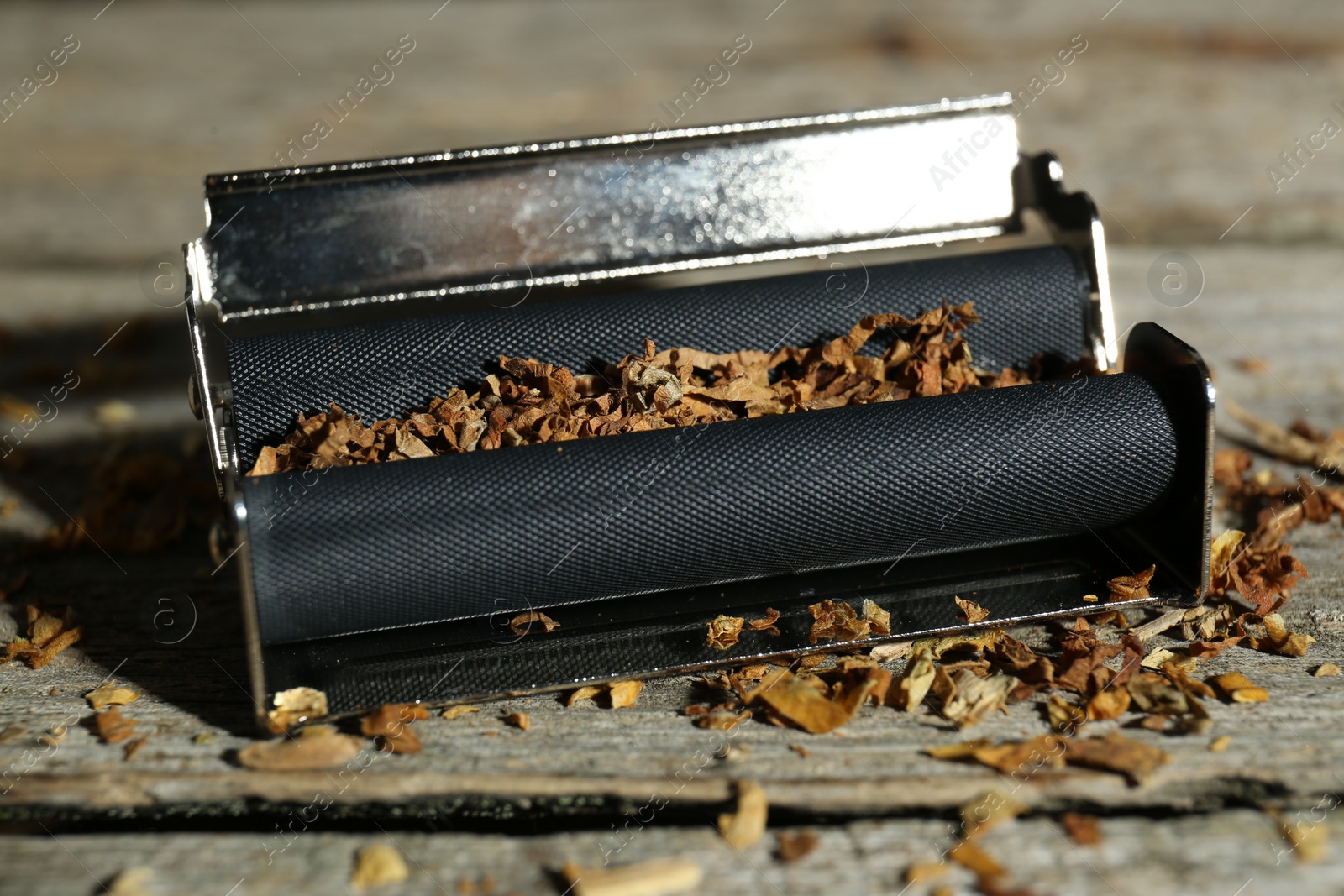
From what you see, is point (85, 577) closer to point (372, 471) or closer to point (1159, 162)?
point (372, 471)

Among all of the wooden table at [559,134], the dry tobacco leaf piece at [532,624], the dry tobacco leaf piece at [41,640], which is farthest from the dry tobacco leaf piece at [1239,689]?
the dry tobacco leaf piece at [41,640]

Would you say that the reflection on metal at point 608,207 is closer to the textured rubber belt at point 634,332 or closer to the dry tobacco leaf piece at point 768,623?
the textured rubber belt at point 634,332

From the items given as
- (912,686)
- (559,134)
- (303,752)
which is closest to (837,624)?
(912,686)

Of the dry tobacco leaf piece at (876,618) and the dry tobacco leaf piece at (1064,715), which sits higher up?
the dry tobacco leaf piece at (876,618)

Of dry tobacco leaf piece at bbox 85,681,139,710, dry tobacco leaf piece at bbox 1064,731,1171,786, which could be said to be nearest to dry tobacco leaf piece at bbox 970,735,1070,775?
dry tobacco leaf piece at bbox 1064,731,1171,786

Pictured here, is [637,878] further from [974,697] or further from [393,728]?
[974,697]

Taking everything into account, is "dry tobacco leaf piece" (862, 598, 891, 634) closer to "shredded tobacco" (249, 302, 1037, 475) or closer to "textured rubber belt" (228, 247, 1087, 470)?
"shredded tobacco" (249, 302, 1037, 475)
